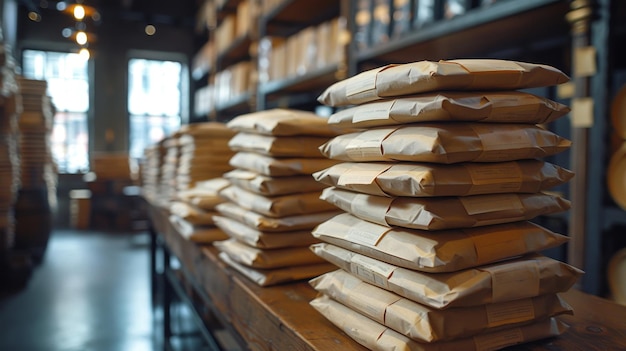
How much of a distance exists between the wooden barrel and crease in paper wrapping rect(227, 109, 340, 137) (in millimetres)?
4529

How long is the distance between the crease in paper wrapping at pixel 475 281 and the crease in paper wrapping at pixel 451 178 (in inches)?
4.2

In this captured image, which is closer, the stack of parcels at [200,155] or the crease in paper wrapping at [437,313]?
the crease in paper wrapping at [437,313]

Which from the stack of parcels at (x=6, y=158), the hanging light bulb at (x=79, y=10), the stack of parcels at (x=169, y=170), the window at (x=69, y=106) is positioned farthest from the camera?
the window at (x=69, y=106)

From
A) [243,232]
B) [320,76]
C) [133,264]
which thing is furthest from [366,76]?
[133,264]

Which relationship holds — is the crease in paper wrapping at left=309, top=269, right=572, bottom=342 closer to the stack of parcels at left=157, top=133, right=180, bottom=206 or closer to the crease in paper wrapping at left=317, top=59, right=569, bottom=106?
the crease in paper wrapping at left=317, top=59, right=569, bottom=106

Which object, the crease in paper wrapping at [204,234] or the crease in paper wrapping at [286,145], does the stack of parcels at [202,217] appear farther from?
the crease in paper wrapping at [286,145]

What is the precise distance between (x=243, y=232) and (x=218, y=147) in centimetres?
124

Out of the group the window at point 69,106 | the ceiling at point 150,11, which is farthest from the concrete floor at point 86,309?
the ceiling at point 150,11

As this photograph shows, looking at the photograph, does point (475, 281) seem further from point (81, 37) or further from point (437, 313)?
point (81, 37)

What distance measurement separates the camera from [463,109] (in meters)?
0.68

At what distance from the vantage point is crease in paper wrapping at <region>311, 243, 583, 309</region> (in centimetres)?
65

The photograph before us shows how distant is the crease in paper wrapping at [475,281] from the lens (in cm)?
65

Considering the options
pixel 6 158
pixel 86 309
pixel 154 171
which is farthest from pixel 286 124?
pixel 6 158

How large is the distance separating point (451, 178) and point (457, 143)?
0.05 m
